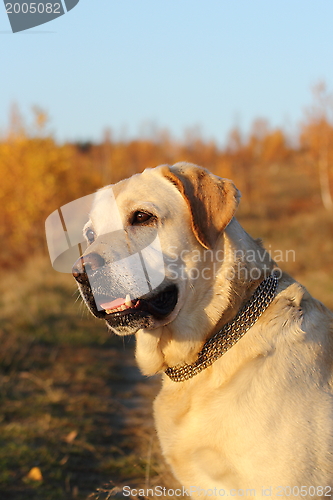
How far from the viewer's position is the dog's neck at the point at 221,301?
2773 mm

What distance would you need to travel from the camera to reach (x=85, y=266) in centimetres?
256

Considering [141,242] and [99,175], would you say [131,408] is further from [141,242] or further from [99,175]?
[99,175]

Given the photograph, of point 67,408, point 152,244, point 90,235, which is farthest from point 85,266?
point 67,408

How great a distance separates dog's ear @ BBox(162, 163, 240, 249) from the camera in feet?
9.03

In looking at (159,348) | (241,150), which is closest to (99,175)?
(241,150)

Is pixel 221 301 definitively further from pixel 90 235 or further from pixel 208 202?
pixel 90 235

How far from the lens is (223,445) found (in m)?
2.44

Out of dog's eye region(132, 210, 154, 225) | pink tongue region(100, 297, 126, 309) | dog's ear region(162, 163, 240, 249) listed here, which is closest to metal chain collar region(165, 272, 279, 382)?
dog's ear region(162, 163, 240, 249)

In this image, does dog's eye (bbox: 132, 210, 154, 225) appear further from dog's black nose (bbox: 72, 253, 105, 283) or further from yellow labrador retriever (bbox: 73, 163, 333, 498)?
dog's black nose (bbox: 72, 253, 105, 283)

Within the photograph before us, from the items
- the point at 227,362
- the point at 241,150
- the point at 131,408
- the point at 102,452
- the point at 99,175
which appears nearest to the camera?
the point at 227,362

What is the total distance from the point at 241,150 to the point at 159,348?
49.5 metres

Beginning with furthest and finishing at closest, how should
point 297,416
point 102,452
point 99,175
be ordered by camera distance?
point 99,175 → point 102,452 → point 297,416

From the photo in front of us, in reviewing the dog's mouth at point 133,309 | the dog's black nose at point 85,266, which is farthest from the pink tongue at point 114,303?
the dog's black nose at point 85,266

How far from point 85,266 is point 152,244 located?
0.46m
